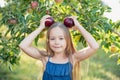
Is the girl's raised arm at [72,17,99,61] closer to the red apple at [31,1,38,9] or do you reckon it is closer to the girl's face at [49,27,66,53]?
the girl's face at [49,27,66,53]

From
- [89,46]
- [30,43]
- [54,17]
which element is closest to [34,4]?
[54,17]

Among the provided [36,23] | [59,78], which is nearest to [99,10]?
[36,23]

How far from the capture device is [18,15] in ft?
9.80

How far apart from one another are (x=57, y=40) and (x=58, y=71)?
192 millimetres

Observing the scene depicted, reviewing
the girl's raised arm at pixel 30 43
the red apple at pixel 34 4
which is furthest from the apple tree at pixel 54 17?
the girl's raised arm at pixel 30 43

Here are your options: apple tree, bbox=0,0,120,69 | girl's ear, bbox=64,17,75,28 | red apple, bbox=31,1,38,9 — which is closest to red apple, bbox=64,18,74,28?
girl's ear, bbox=64,17,75,28

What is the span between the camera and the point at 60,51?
2641mm

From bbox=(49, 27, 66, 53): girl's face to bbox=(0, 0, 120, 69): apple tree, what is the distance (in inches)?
12.9

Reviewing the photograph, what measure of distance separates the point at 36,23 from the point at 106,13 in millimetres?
517

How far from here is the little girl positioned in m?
2.62

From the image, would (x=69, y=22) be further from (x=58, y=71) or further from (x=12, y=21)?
(x=12, y=21)

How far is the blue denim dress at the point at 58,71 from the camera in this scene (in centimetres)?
262

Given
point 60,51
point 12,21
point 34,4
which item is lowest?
point 60,51

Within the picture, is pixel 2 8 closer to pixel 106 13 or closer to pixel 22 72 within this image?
pixel 106 13
